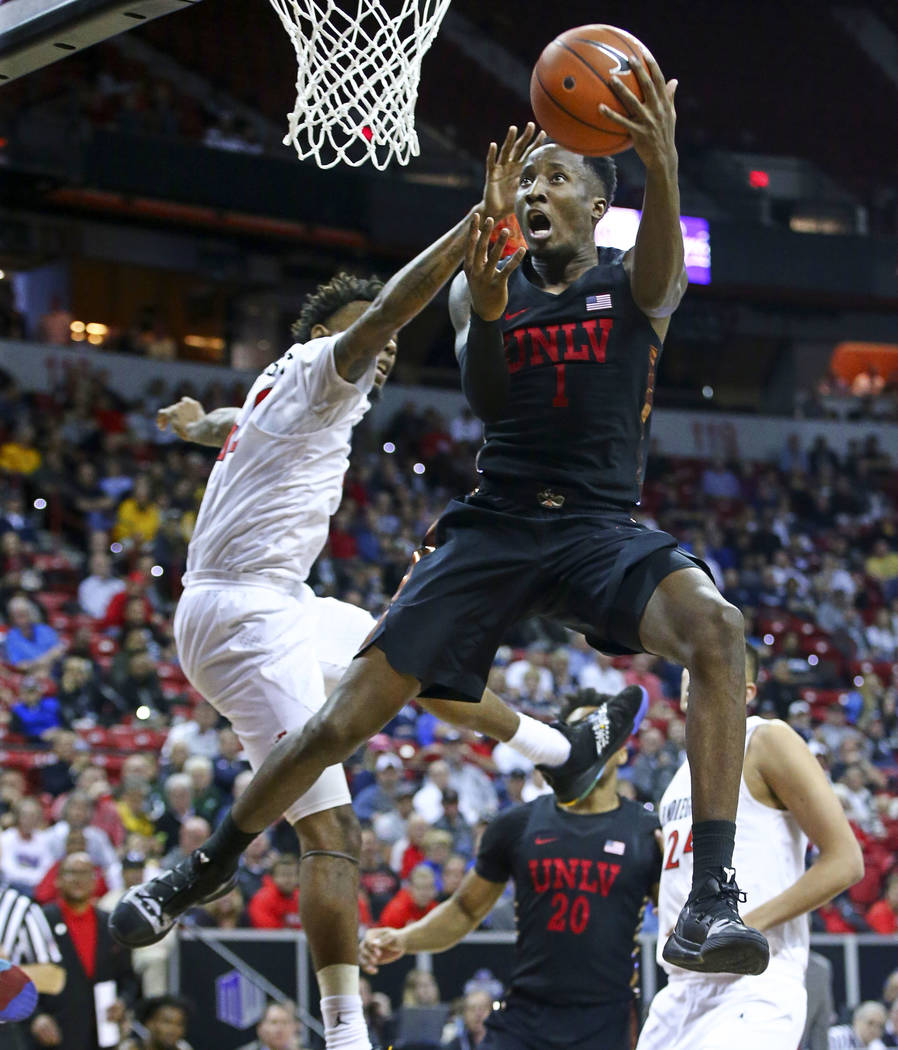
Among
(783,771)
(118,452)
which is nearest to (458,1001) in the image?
(783,771)

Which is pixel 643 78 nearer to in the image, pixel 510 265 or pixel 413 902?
pixel 510 265

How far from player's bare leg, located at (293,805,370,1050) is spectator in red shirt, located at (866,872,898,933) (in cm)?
769

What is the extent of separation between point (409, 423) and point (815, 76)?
33.0 feet

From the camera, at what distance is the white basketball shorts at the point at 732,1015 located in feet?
17.0

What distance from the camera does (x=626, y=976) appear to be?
6.49m

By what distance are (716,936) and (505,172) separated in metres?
2.14

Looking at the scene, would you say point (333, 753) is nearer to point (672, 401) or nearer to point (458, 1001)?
point (458, 1001)

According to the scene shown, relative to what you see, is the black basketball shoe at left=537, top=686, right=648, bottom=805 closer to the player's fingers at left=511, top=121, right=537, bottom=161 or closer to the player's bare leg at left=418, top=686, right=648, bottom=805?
the player's bare leg at left=418, top=686, right=648, bottom=805

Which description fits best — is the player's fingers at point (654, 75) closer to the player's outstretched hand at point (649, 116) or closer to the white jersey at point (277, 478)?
the player's outstretched hand at point (649, 116)

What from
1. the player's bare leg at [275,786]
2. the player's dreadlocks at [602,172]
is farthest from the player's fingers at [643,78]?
the player's bare leg at [275,786]

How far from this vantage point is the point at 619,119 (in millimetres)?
4262

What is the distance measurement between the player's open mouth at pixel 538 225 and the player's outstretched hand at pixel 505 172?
0.31 m

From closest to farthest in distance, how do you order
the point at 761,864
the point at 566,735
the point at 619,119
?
the point at 619,119 < the point at 761,864 < the point at 566,735

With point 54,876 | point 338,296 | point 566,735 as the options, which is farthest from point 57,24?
point 54,876
